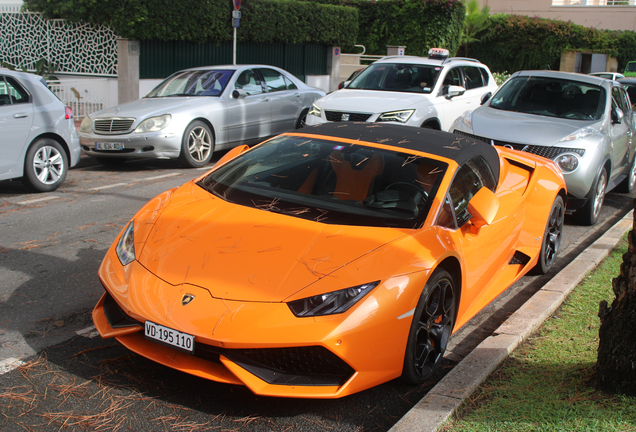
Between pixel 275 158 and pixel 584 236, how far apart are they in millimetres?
4344

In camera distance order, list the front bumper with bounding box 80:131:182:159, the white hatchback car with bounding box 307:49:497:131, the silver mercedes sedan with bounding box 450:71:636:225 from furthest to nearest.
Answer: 1. the white hatchback car with bounding box 307:49:497:131
2. the front bumper with bounding box 80:131:182:159
3. the silver mercedes sedan with bounding box 450:71:636:225

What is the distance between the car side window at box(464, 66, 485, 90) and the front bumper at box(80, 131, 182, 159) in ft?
18.5

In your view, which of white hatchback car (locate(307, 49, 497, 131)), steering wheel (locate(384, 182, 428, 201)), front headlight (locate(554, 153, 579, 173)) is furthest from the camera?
white hatchback car (locate(307, 49, 497, 131))

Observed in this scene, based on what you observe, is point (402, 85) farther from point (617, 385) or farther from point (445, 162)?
point (617, 385)

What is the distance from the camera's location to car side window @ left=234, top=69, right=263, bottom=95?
38.4 ft

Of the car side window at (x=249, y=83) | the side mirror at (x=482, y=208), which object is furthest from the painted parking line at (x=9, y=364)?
the car side window at (x=249, y=83)

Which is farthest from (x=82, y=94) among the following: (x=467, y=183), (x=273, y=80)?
(x=467, y=183)

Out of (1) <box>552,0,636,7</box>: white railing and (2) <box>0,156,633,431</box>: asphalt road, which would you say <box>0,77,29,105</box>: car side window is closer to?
(2) <box>0,156,633,431</box>: asphalt road

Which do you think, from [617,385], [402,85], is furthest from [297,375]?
[402,85]

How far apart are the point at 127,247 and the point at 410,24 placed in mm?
27119

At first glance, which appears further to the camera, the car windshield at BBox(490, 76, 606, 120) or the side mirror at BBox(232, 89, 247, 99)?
the side mirror at BBox(232, 89, 247, 99)

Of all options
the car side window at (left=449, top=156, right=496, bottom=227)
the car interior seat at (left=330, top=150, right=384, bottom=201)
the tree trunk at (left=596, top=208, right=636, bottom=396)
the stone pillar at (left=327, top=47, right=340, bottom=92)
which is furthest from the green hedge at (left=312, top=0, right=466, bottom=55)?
the tree trunk at (left=596, top=208, right=636, bottom=396)

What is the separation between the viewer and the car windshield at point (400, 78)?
11.2 metres

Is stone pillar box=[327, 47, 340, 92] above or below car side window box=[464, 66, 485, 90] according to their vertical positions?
above
